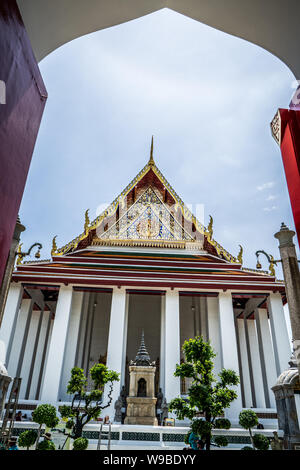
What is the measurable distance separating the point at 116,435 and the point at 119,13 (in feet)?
26.9

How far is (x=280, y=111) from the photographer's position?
98.7 inches

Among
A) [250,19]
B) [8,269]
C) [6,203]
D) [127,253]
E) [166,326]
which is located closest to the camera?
[6,203]

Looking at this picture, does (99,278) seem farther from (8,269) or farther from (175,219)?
(8,269)

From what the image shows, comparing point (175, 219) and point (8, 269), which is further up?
point (175, 219)

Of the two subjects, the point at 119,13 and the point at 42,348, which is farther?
the point at 42,348

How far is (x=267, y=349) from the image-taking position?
11.6m

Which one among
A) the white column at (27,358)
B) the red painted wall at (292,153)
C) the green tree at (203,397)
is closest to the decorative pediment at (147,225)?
the white column at (27,358)

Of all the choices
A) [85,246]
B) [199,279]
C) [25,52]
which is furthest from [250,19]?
[85,246]

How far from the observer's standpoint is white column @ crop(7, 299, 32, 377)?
10.7 meters

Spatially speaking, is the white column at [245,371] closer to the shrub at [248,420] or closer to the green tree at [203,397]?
the shrub at [248,420]

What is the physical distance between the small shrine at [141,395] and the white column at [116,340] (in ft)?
1.60

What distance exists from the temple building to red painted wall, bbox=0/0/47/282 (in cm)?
895

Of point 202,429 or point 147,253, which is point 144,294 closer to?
point 147,253

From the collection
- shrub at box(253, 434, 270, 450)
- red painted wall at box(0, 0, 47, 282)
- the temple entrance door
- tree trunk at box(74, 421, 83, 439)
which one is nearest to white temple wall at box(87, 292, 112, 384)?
the temple entrance door
